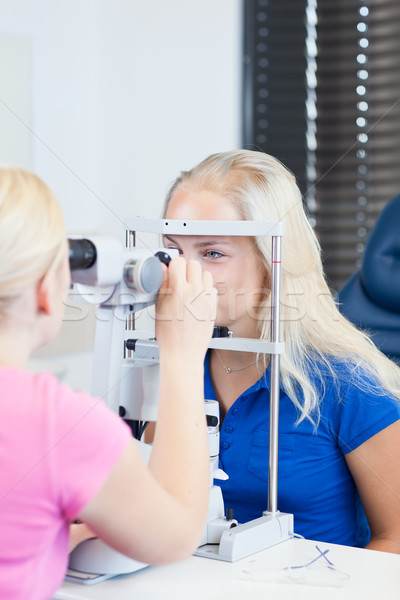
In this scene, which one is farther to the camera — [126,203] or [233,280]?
[126,203]

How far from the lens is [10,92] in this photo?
2.31 m

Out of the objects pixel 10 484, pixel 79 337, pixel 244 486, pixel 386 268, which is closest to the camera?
pixel 10 484

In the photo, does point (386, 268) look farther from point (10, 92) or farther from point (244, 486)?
point (10, 92)

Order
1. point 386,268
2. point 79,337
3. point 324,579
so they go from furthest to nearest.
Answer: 1. point 79,337
2. point 386,268
3. point 324,579

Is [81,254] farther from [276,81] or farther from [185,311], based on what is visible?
[276,81]

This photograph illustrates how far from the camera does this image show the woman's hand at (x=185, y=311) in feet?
2.86

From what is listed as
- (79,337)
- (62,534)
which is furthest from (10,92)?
(62,534)

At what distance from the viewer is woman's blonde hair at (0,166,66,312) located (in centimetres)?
66

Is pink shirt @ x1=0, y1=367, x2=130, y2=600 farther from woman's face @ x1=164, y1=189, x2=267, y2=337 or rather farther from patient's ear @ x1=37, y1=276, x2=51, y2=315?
woman's face @ x1=164, y1=189, x2=267, y2=337

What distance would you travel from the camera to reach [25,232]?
66 centimetres

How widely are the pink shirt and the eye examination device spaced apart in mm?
179

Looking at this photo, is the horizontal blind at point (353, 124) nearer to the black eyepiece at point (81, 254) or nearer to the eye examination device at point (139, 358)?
the eye examination device at point (139, 358)

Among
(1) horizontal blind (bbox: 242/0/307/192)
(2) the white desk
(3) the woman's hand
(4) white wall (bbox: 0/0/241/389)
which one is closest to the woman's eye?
(3) the woman's hand

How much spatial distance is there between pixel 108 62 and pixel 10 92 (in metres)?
0.48
